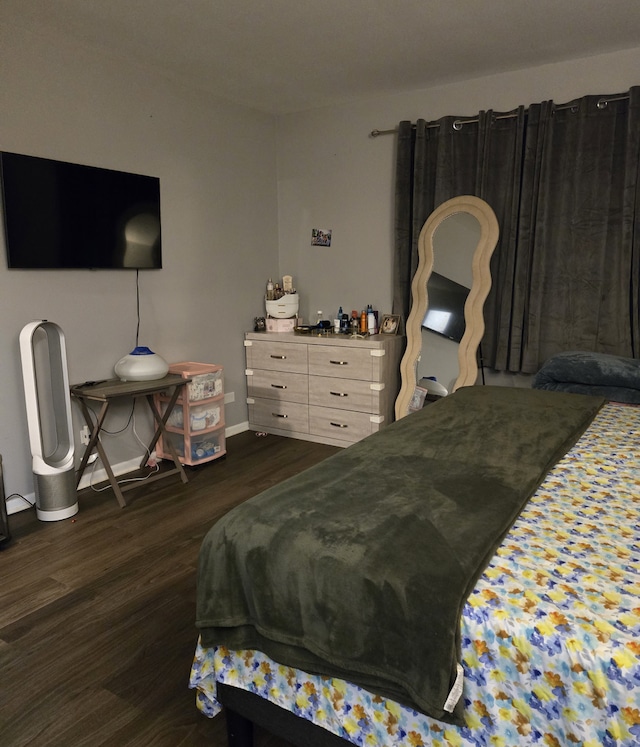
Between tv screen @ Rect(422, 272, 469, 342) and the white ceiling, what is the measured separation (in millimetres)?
1347

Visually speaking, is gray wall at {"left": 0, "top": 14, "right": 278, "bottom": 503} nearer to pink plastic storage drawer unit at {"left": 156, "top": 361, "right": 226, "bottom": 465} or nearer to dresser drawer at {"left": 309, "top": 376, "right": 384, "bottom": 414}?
pink plastic storage drawer unit at {"left": 156, "top": 361, "right": 226, "bottom": 465}

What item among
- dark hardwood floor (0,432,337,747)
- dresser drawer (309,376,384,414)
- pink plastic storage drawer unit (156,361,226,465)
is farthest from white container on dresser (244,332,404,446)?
dark hardwood floor (0,432,337,747)

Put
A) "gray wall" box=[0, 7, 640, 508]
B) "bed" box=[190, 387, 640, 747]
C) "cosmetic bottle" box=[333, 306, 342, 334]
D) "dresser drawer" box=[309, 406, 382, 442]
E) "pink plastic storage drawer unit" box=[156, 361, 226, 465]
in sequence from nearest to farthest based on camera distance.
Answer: "bed" box=[190, 387, 640, 747] < "gray wall" box=[0, 7, 640, 508] < "pink plastic storage drawer unit" box=[156, 361, 226, 465] < "dresser drawer" box=[309, 406, 382, 442] < "cosmetic bottle" box=[333, 306, 342, 334]

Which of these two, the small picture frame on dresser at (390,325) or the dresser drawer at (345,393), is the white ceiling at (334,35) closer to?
the small picture frame on dresser at (390,325)

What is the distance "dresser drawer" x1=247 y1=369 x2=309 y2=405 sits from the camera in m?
4.09

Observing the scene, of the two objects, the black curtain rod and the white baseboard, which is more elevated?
the black curtain rod

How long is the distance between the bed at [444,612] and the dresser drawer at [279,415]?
2.39 meters

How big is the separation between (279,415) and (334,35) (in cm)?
252

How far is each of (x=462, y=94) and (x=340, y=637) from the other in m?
Result: 3.65

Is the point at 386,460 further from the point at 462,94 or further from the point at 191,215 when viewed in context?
the point at 462,94

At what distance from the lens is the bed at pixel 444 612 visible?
978 mm

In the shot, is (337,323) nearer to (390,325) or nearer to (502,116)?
(390,325)

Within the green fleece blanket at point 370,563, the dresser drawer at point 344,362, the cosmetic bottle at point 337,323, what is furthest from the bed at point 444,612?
the cosmetic bottle at point 337,323

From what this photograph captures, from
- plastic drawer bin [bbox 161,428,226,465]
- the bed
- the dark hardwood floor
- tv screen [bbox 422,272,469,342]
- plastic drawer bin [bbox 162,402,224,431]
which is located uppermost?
tv screen [bbox 422,272,469,342]
